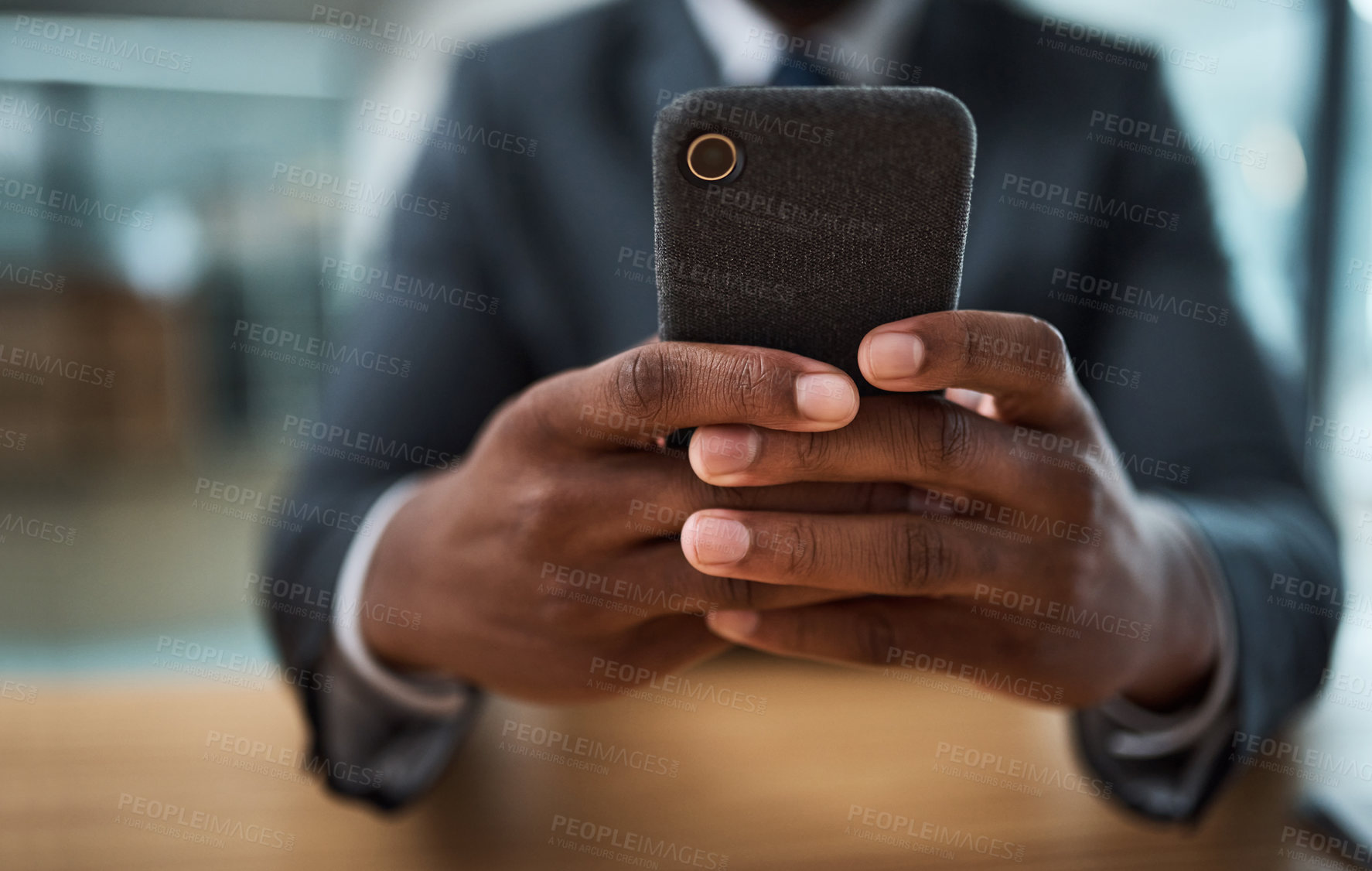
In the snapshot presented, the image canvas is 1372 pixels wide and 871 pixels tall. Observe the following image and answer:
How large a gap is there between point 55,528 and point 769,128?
401cm

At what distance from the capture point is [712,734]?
78cm

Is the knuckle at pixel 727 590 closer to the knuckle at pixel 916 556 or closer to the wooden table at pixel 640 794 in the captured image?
the knuckle at pixel 916 556

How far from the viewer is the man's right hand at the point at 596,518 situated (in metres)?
0.40

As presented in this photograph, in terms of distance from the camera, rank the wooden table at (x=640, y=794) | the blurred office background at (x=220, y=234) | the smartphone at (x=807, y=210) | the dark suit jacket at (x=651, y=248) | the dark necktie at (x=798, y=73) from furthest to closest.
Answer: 1. the blurred office background at (x=220, y=234)
2. the dark suit jacket at (x=651, y=248)
3. the dark necktie at (x=798, y=73)
4. the wooden table at (x=640, y=794)
5. the smartphone at (x=807, y=210)

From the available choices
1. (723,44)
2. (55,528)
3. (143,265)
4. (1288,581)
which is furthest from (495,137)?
(143,265)

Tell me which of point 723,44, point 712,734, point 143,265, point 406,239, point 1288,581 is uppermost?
point 723,44

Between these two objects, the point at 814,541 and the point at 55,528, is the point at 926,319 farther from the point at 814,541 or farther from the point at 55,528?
the point at 55,528

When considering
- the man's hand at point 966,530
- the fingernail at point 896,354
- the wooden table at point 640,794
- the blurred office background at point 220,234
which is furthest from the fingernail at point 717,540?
the blurred office background at point 220,234

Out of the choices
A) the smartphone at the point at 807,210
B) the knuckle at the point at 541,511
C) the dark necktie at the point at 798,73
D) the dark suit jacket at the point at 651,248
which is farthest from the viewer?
Answer: the dark suit jacket at the point at 651,248

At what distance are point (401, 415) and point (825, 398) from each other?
0.71 metres

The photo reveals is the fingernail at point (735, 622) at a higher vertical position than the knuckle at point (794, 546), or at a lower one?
lower

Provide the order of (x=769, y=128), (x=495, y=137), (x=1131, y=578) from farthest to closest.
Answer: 1. (x=495, y=137)
2. (x=1131, y=578)
3. (x=769, y=128)

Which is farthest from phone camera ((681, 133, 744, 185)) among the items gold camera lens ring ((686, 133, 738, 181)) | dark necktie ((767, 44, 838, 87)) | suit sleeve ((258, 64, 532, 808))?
suit sleeve ((258, 64, 532, 808))

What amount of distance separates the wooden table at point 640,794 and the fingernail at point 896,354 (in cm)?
39
